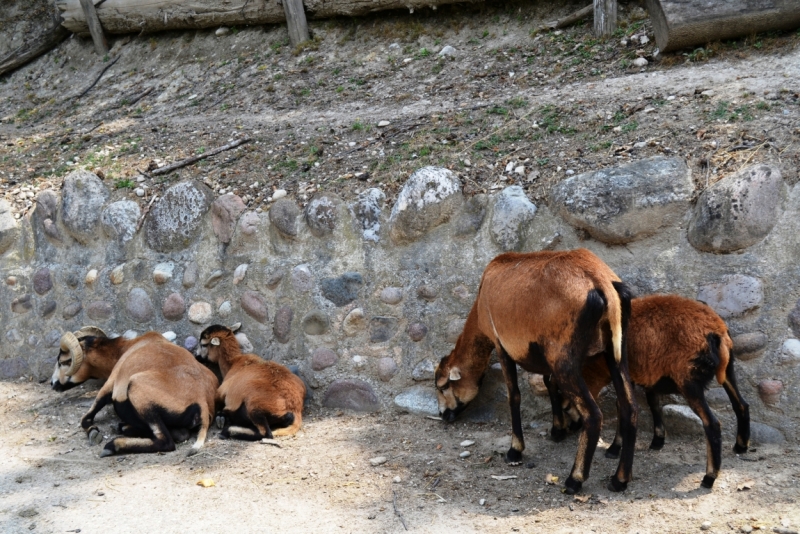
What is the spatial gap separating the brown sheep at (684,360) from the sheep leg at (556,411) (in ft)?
1.10

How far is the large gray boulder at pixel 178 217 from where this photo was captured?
7469 millimetres

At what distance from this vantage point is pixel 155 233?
24.8 ft

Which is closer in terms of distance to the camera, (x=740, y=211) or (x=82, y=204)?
(x=740, y=211)

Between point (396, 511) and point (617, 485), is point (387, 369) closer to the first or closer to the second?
point (396, 511)

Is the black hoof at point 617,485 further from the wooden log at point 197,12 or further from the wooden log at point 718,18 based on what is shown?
the wooden log at point 197,12

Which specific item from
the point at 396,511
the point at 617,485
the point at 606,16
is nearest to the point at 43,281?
the point at 396,511

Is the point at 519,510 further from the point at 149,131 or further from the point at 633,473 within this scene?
the point at 149,131

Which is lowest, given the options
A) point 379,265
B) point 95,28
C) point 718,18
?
point 379,265

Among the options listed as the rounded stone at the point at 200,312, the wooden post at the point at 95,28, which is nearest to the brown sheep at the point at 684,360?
the rounded stone at the point at 200,312

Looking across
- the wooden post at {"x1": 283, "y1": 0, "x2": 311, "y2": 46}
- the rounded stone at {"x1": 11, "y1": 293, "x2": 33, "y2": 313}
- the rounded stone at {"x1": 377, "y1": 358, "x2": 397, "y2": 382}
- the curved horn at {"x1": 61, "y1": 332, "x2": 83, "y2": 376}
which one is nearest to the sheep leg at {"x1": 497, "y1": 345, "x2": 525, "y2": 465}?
the rounded stone at {"x1": 377, "y1": 358, "x2": 397, "y2": 382}

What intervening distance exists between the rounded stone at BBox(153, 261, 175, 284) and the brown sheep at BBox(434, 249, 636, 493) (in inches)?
134

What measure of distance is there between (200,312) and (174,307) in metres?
0.28

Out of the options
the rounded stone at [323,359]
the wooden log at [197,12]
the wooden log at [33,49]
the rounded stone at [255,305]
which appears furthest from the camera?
the wooden log at [33,49]

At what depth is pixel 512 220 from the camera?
6305 millimetres
